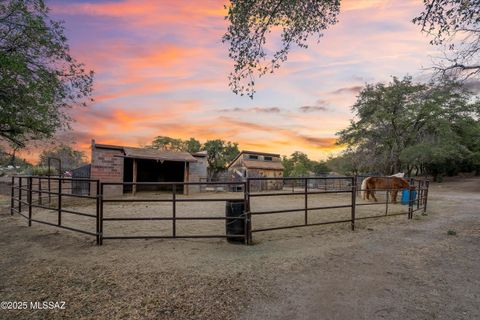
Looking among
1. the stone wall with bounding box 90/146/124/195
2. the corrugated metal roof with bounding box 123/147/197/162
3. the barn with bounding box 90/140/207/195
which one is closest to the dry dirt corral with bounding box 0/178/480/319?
the stone wall with bounding box 90/146/124/195

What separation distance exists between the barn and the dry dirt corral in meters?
10.4

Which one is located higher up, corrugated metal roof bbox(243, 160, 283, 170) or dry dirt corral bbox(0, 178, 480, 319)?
corrugated metal roof bbox(243, 160, 283, 170)

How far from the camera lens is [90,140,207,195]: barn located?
52.9ft

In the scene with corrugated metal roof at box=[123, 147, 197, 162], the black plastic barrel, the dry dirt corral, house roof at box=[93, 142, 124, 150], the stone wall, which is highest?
house roof at box=[93, 142, 124, 150]

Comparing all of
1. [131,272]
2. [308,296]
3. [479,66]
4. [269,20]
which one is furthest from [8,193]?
[479,66]

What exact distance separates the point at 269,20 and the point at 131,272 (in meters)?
5.51

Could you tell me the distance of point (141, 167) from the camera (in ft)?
72.9

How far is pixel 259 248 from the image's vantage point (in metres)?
5.07

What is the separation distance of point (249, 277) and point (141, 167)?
20225mm

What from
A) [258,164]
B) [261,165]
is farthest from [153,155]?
[261,165]

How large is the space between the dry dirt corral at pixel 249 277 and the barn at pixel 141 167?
34.2 ft

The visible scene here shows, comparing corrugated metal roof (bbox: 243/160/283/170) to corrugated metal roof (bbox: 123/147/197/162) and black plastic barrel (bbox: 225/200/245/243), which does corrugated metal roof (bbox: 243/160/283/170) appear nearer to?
corrugated metal roof (bbox: 123/147/197/162)

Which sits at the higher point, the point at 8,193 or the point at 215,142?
the point at 215,142

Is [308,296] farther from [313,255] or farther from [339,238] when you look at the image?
[339,238]
